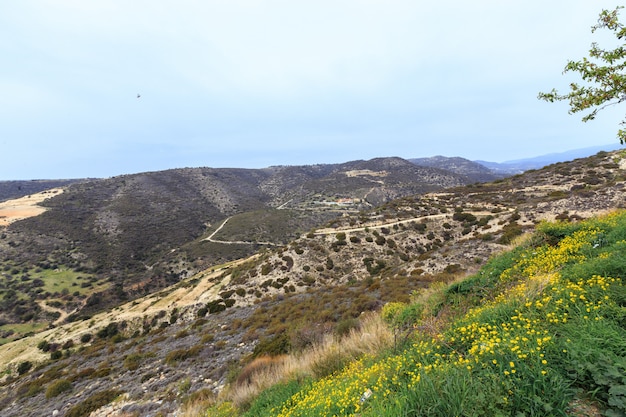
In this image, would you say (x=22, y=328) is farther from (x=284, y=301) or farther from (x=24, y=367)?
(x=284, y=301)

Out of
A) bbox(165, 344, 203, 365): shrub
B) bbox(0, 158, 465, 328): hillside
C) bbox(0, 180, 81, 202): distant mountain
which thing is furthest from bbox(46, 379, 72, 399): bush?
bbox(0, 180, 81, 202): distant mountain

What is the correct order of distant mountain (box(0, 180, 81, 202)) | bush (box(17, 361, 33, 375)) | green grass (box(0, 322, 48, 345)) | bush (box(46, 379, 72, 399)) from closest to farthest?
A: bush (box(46, 379, 72, 399)) → bush (box(17, 361, 33, 375)) → green grass (box(0, 322, 48, 345)) → distant mountain (box(0, 180, 81, 202))

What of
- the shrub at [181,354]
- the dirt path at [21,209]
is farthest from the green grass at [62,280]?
the shrub at [181,354]

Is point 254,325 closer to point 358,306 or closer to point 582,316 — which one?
point 358,306

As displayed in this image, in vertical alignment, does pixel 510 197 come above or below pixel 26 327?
above

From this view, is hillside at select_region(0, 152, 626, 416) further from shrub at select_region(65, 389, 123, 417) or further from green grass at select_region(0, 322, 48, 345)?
green grass at select_region(0, 322, 48, 345)

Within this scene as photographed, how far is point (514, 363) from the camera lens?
3379 mm

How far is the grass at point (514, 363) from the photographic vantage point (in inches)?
115

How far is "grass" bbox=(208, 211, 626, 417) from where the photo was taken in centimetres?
293

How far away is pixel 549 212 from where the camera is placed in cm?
2505

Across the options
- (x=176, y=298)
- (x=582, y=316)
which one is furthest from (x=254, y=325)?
(x=176, y=298)

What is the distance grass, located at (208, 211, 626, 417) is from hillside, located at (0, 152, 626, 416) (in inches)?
110

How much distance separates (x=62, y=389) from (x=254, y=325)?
11074mm

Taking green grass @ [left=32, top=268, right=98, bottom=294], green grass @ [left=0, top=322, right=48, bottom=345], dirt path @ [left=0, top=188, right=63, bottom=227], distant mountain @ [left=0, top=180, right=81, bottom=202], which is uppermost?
distant mountain @ [left=0, top=180, right=81, bottom=202]
